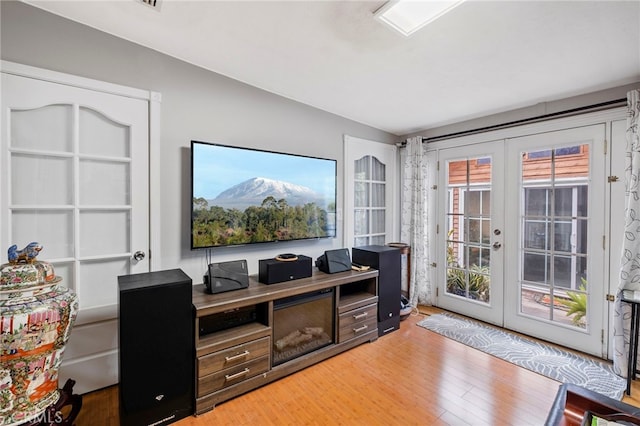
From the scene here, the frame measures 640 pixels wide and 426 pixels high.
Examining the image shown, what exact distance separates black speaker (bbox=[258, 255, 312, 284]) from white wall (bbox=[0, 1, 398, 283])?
0.32 meters

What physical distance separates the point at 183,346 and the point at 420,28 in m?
2.38

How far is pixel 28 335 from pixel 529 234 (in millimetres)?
3844

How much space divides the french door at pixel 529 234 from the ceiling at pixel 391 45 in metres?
0.56

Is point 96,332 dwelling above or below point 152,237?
below

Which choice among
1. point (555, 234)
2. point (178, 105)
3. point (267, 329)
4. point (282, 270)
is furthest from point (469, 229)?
point (178, 105)

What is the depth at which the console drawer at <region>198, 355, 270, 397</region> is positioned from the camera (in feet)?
5.95

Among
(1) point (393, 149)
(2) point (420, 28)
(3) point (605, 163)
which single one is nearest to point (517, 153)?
(3) point (605, 163)

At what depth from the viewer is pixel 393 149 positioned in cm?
395

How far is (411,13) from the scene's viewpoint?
1593mm

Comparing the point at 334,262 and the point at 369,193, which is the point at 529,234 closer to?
the point at 369,193

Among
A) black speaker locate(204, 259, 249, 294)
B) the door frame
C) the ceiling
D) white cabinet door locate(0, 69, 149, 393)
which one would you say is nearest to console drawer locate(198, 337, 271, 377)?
black speaker locate(204, 259, 249, 294)

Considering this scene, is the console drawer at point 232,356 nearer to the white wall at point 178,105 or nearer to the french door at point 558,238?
the white wall at point 178,105

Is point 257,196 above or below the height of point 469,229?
above

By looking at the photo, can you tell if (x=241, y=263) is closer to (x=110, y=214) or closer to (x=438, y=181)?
(x=110, y=214)
